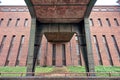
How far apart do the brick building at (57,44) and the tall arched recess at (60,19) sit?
806cm

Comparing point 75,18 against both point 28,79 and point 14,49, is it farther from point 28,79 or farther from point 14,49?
point 14,49

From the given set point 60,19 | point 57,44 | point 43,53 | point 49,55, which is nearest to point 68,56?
point 57,44

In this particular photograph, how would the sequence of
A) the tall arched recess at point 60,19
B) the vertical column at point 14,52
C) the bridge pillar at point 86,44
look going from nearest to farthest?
the tall arched recess at point 60,19 < the bridge pillar at point 86,44 < the vertical column at point 14,52

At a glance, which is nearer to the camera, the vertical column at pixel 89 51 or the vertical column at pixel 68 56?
the vertical column at pixel 89 51

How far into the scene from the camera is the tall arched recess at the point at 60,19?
9469mm

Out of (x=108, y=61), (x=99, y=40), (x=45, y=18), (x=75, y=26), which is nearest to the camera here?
(x=45, y=18)

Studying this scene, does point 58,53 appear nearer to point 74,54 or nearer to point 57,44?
point 57,44

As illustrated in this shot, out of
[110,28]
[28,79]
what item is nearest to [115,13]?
[110,28]

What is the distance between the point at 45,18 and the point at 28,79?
268 inches

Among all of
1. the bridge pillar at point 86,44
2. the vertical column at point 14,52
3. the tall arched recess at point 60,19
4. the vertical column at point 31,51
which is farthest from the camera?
the vertical column at point 14,52

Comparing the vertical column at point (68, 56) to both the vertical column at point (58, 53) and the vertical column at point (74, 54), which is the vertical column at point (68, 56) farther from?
the vertical column at point (58, 53)

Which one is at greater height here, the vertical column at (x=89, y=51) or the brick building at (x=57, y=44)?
the brick building at (x=57, y=44)

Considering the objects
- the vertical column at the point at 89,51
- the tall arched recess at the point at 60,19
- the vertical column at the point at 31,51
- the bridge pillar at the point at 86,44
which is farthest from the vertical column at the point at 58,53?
the vertical column at the point at 89,51

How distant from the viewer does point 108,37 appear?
21422 mm
